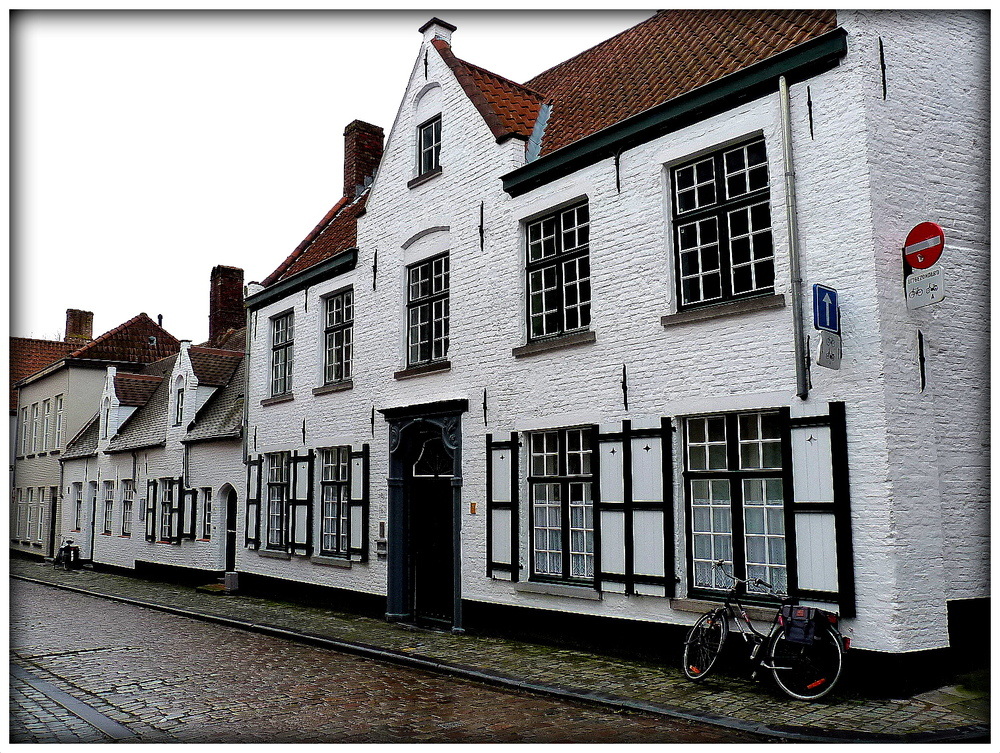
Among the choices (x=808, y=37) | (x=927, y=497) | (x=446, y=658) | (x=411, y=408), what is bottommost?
(x=446, y=658)

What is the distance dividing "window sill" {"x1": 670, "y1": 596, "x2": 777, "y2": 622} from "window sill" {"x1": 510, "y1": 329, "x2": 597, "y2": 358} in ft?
10.3

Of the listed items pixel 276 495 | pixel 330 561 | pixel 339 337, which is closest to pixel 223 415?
pixel 276 495

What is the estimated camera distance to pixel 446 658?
990 centimetres

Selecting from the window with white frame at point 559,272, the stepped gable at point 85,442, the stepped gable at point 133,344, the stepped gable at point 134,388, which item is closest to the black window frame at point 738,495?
the window with white frame at point 559,272

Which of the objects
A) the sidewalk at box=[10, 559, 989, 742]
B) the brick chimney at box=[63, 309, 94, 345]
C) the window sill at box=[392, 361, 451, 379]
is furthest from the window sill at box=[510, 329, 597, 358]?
the brick chimney at box=[63, 309, 94, 345]

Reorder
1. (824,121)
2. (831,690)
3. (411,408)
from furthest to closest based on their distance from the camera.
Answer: (411,408)
(824,121)
(831,690)

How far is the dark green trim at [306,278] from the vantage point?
49.7 feet

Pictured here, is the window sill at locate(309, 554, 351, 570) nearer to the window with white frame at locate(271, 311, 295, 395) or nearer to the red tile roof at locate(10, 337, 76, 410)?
the window with white frame at locate(271, 311, 295, 395)

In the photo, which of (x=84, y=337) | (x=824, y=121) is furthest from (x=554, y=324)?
(x=84, y=337)

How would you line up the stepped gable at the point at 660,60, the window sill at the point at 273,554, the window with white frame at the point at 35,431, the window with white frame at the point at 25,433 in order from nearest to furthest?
the stepped gable at the point at 660,60 → the window sill at the point at 273,554 → the window with white frame at the point at 35,431 → the window with white frame at the point at 25,433

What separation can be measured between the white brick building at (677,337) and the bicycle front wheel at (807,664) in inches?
15.6

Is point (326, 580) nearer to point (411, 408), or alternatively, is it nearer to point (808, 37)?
point (411, 408)

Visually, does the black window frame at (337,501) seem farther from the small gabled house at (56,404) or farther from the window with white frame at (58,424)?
the window with white frame at (58,424)

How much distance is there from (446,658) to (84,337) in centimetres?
3002
